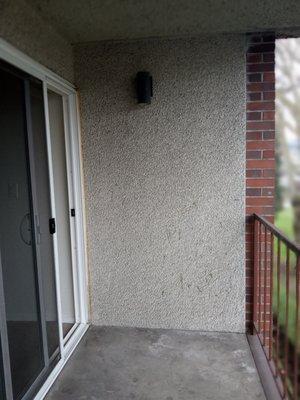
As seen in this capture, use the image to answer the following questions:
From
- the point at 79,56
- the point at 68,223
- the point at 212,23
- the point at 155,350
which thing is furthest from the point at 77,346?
the point at 212,23

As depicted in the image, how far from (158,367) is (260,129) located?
1.92 metres

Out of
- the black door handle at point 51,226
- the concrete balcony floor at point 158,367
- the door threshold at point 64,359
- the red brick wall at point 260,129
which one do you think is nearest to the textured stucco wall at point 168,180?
the red brick wall at point 260,129

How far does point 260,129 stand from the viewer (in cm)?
266

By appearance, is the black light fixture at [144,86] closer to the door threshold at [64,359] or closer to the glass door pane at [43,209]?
the glass door pane at [43,209]

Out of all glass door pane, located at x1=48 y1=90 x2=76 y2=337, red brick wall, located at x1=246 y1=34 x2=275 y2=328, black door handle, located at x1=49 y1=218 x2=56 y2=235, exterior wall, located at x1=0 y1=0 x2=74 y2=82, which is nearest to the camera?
exterior wall, located at x1=0 y1=0 x2=74 y2=82

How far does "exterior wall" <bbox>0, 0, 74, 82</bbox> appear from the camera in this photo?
180 centimetres

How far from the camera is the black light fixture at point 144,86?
2.65 meters

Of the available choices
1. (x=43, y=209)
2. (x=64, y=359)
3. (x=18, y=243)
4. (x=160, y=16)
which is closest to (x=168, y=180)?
(x=43, y=209)

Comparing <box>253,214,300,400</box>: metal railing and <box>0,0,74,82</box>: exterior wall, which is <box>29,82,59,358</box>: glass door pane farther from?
<box>253,214,300,400</box>: metal railing

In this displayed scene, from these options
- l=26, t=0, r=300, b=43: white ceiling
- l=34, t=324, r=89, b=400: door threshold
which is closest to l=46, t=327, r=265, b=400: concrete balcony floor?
l=34, t=324, r=89, b=400: door threshold

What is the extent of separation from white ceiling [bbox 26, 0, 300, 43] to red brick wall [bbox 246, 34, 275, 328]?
193 mm

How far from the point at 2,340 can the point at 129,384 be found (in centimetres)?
94

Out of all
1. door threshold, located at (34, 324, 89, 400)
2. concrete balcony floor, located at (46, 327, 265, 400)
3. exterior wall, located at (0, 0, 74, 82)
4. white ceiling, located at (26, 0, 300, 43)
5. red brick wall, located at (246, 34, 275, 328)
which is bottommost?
concrete balcony floor, located at (46, 327, 265, 400)

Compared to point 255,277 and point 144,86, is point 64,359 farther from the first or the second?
point 144,86
